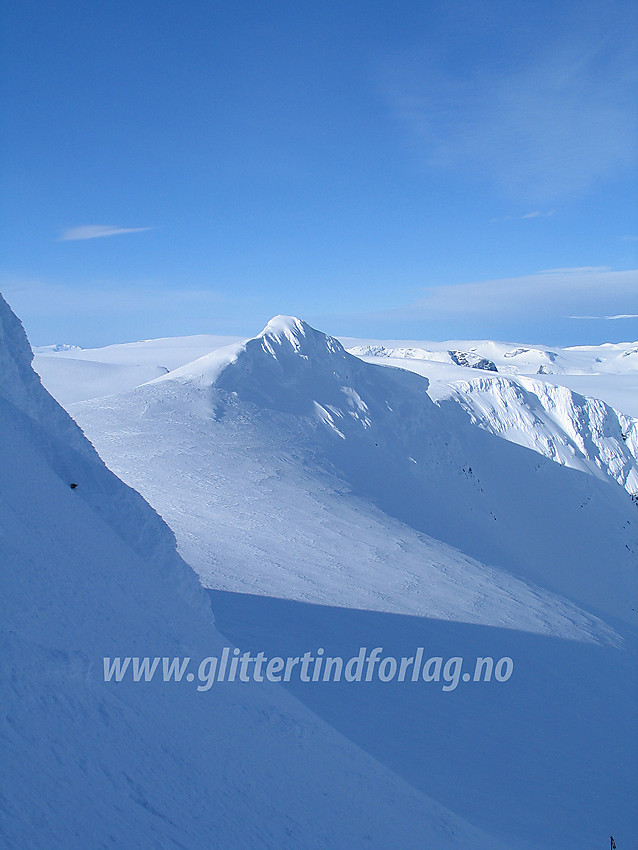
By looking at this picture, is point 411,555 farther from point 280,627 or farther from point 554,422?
point 554,422

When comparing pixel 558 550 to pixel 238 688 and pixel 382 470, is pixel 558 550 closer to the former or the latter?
pixel 382 470

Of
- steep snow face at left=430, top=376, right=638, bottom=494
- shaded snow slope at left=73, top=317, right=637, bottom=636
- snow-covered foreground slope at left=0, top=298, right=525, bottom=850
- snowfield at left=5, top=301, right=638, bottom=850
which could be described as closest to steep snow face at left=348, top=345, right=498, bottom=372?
steep snow face at left=430, top=376, right=638, bottom=494

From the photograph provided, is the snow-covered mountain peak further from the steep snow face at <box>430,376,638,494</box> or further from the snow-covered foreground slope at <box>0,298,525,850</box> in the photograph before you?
the snow-covered foreground slope at <box>0,298,525,850</box>

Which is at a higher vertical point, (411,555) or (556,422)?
(556,422)

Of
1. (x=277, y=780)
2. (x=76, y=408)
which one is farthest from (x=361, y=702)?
(x=76, y=408)

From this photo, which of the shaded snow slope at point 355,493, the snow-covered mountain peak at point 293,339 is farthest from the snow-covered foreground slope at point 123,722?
the snow-covered mountain peak at point 293,339

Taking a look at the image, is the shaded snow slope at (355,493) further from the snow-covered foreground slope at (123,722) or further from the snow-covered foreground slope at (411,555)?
the snow-covered foreground slope at (123,722)

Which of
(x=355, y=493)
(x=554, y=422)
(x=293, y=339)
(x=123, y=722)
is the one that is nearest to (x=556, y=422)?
(x=554, y=422)
